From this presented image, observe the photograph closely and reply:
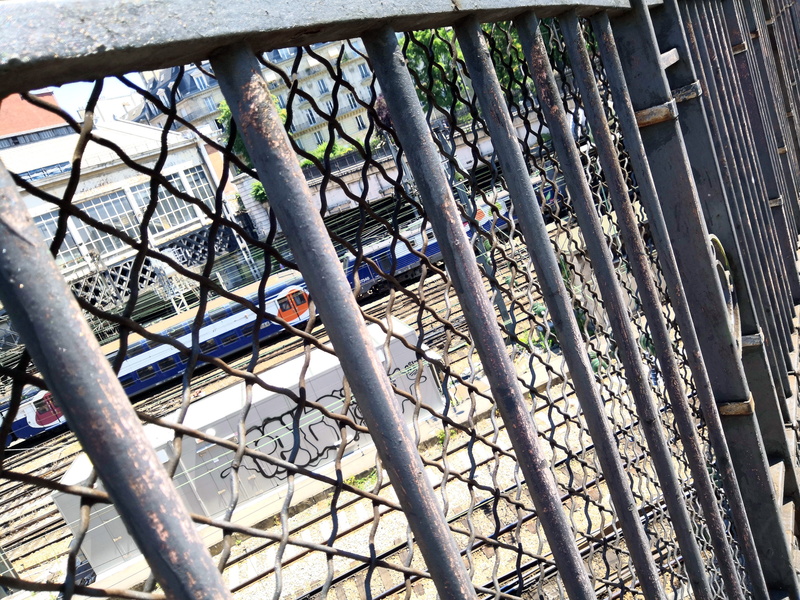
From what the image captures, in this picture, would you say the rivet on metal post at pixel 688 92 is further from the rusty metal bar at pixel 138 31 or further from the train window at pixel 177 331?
the train window at pixel 177 331

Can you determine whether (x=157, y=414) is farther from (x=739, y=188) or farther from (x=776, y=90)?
(x=739, y=188)

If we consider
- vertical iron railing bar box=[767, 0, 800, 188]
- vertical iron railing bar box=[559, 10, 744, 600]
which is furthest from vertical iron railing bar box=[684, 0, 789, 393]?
vertical iron railing bar box=[767, 0, 800, 188]

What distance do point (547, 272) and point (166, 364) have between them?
658 inches

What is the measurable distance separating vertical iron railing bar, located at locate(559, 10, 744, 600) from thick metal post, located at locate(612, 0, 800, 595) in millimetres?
516

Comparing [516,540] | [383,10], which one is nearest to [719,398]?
[516,540]

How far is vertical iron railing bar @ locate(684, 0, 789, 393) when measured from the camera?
3.03 meters

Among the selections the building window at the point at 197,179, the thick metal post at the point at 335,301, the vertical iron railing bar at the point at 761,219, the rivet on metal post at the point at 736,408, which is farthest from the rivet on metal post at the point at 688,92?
the building window at the point at 197,179

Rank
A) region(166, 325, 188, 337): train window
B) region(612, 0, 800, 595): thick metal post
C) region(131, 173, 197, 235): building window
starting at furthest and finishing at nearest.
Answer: region(131, 173, 197, 235): building window → region(166, 325, 188, 337): train window → region(612, 0, 800, 595): thick metal post

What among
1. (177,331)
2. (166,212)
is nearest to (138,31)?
(177,331)

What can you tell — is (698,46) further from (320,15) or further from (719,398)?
(320,15)

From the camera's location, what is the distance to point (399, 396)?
9.17m

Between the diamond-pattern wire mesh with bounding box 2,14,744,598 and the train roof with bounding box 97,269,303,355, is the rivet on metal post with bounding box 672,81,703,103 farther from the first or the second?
the train roof with bounding box 97,269,303,355

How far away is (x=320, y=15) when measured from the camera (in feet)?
3.65

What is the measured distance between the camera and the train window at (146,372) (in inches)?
650
